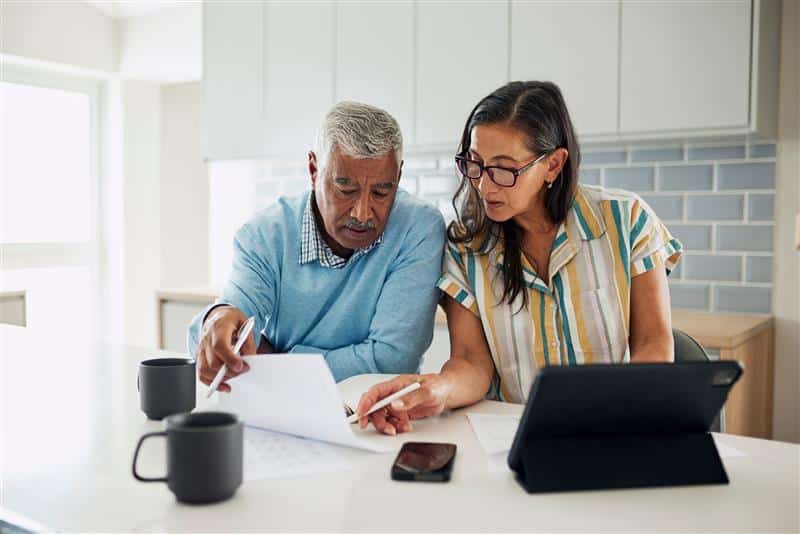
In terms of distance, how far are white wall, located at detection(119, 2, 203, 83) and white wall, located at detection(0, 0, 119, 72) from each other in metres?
0.10

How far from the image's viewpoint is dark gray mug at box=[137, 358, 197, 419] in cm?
140

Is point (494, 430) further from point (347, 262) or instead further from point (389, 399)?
point (347, 262)

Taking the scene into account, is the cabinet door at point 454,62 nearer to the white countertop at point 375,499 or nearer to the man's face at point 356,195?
the man's face at point 356,195

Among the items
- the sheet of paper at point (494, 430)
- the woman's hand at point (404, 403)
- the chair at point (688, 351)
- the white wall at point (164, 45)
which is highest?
the white wall at point (164, 45)

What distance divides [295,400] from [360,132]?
734mm

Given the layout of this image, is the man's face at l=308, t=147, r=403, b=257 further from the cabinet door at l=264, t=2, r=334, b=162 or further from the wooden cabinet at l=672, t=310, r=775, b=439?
the cabinet door at l=264, t=2, r=334, b=162

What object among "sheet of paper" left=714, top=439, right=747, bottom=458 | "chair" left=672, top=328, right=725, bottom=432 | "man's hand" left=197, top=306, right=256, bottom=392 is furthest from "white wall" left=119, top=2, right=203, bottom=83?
"sheet of paper" left=714, top=439, right=747, bottom=458

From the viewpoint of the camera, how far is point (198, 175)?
4.84m

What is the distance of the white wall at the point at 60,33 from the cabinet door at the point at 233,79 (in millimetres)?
1038

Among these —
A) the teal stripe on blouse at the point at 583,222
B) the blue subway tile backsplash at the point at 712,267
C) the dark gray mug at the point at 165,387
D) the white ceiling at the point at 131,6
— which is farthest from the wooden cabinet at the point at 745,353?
the white ceiling at the point at 131,6

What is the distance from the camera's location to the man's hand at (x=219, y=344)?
1.35 m

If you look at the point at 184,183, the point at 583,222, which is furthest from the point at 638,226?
the point at 184,183

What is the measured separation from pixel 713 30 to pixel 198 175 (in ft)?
10.5

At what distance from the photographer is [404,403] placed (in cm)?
135
